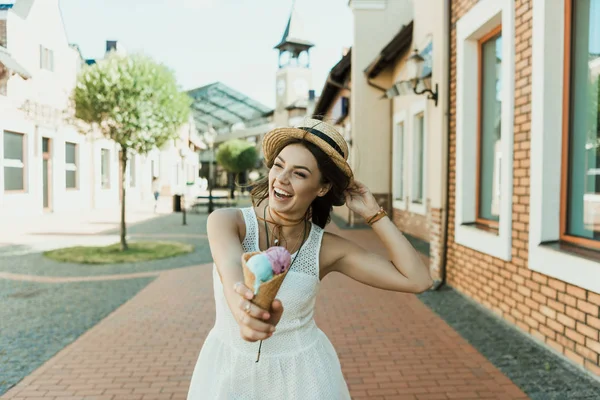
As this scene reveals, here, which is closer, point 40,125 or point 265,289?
point 265,289

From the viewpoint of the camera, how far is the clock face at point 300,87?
48.0 meters

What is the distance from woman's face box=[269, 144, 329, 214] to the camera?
1.77 m

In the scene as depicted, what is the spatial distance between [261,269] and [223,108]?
5619 centimetres

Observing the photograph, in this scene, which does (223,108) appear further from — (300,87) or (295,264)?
(295,264)

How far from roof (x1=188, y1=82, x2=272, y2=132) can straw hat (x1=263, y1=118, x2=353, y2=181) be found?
151ft

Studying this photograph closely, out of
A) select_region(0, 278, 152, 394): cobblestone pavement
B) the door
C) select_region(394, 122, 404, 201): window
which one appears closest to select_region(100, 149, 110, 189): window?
the door

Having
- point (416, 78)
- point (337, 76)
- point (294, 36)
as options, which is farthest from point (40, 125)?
point (294, 36)

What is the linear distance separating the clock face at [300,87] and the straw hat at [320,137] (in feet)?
154

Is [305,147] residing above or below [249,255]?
above

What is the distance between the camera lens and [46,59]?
1900cm

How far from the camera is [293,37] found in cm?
4706

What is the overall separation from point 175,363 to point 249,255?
3363 mm

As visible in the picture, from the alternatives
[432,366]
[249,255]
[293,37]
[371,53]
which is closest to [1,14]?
[371,53]

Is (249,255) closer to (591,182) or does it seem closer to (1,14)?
(591,182)
